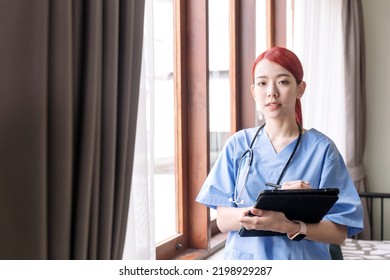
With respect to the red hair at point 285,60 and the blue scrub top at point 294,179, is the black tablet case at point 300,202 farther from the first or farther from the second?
the red hair at point 285,60

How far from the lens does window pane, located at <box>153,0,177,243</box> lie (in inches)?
68.5

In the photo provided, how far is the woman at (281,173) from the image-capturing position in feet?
3.15

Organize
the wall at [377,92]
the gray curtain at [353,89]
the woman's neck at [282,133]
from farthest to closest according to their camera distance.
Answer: the wall at [377,92]
the gray curtain at [353,89]
the woman's neck at [282,133]

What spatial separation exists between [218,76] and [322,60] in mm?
902

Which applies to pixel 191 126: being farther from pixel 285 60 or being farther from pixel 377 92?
pixel 377 92

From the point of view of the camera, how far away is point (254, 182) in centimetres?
98

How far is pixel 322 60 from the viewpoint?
281 cm

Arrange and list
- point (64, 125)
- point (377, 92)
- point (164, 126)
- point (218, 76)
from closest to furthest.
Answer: point (64, 125) → point (164, 126) → point (218, 76) → point (377, 92)

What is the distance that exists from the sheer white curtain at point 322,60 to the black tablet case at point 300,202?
1784 mm

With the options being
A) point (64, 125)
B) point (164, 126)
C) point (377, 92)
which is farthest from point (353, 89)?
point (64, 125)

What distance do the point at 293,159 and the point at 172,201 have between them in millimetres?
923

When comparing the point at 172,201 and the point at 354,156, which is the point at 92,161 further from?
the point at 354,156

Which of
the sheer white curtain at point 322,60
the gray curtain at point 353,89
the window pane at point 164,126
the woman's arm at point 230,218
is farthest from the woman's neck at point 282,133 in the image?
the gray curtain at point 353,89
